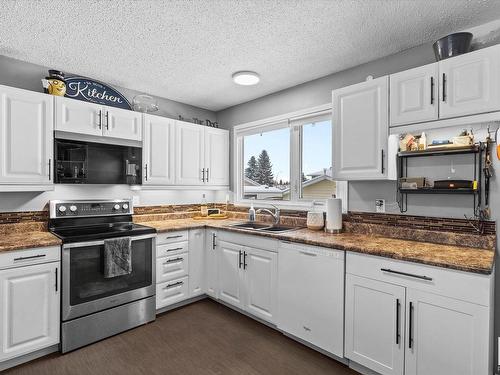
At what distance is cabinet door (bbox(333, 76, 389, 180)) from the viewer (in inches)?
88.8

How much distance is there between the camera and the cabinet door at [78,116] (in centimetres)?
261

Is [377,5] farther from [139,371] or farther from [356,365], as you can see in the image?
[139,371]

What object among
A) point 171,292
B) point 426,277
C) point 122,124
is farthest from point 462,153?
point 122,124

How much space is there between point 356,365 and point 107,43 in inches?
126

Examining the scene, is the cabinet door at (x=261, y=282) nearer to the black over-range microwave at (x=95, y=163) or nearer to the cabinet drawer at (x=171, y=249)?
the cabinet drawer at (x=171, y=249)

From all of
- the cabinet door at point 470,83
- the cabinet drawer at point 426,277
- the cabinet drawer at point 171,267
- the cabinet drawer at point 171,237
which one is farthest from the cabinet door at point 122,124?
the cabinet door at point 470,83

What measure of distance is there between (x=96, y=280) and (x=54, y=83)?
1859 millimetres

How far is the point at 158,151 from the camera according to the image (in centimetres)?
331

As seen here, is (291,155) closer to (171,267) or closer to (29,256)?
(171,267)

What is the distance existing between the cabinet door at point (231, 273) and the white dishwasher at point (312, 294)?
53cm

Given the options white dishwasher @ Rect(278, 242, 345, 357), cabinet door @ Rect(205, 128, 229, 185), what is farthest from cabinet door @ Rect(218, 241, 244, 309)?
cabinet door @ Rect(205, 128, 229, 185)

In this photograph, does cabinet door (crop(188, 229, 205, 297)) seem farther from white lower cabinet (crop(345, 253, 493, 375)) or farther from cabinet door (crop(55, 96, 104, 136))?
white lower cabinet (crop(345, 253, 493, 375))

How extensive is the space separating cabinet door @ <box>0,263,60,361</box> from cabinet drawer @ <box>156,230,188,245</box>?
92 cm

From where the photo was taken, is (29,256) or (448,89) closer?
(448,89)
